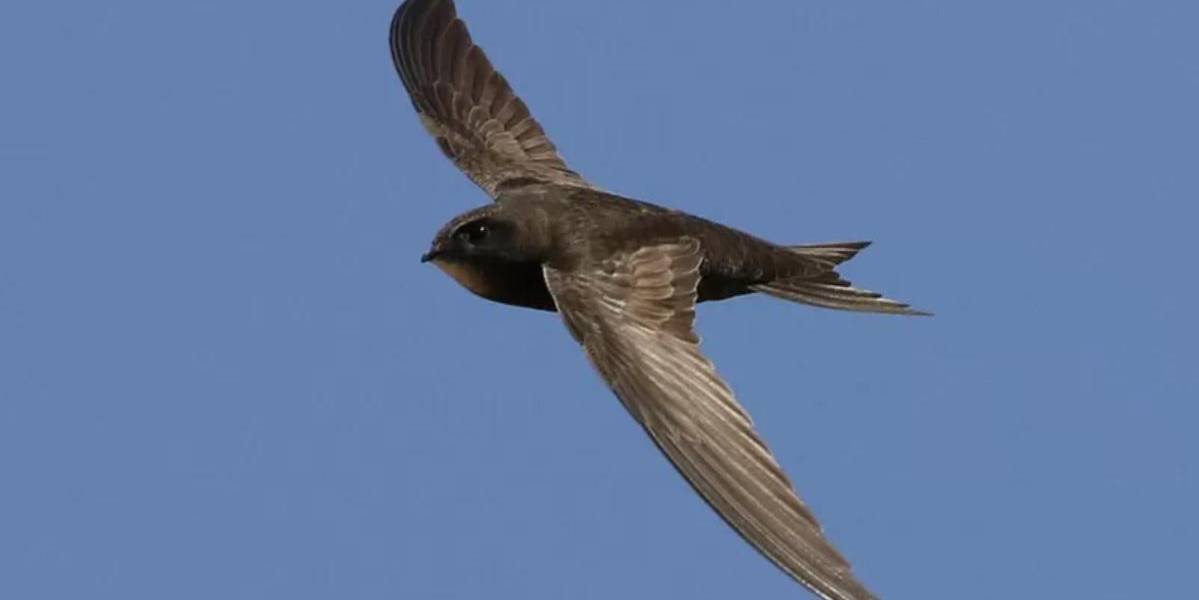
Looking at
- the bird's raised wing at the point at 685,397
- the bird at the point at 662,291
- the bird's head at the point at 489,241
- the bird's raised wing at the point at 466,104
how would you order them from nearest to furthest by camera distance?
the bird's raised wing at the point at 685,397 → the bird at the point at 662,291 → the bird's head at the point at 489,241 → the bird's raised wing at the point at 466,104

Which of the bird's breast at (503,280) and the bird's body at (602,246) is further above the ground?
the bird's body at (602,246)

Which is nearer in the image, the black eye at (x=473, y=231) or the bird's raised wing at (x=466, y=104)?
the black eye at (x=473, y=231)

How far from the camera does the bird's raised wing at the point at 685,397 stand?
7648mm

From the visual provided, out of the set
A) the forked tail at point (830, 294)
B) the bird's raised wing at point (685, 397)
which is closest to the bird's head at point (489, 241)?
the bird's raised wing at point (685, 397)

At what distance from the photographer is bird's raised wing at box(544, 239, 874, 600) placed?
25.1 feet

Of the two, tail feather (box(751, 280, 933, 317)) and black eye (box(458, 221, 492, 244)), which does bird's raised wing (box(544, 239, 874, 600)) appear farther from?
tail feather (box(751, 280, 933, 317))

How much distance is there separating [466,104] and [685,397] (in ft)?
8.54

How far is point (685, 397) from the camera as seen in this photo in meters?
8.37

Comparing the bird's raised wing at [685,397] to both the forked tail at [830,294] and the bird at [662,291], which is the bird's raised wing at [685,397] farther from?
the forked tail at [830,294]

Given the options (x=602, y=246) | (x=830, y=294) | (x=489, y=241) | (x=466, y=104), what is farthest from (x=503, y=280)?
(x=466, y=104)

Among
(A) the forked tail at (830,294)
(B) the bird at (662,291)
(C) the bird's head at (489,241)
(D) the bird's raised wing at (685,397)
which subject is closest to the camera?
(D) the bird's raised wing at (685,397)

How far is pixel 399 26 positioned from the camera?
35.8 feet

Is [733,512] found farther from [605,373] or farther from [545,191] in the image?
[545,191]

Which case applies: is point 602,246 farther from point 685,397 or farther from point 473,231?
point 685,397
